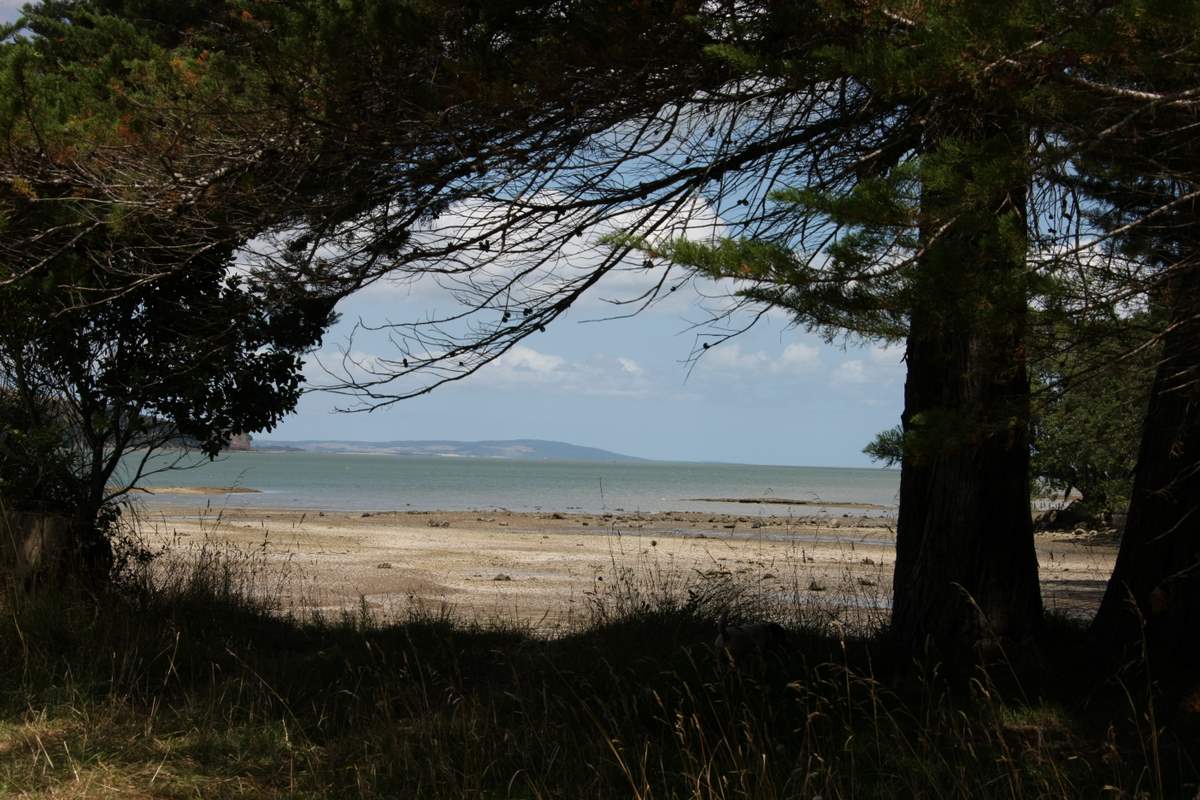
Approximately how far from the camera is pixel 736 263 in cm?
391

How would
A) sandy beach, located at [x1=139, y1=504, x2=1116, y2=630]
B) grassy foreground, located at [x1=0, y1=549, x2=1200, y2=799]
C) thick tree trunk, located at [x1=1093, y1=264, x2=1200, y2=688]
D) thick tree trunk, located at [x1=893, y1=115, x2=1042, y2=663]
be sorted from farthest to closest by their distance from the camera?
sandy beach, located at [x1=139, y1=504, x2=1116, y2=630] < thick tree trunk, located at [x1=893, y1=115, x2=1042, y2=663] < thick tree trunk, located at [x1=1093, y1=264, x2=1200, y2=688] < grassy foreground, located at [x1=0, y1=549, x2=1200, y2=799]

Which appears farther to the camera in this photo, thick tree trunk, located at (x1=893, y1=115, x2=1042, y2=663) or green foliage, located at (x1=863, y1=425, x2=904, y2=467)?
green foliage, located at (x1=863, y1=425, x2=904, y2=467)

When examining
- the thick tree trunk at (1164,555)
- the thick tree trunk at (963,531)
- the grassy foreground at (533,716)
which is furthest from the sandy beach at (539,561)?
the thick tree trunk at (1164,555)

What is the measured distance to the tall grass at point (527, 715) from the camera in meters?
4.68

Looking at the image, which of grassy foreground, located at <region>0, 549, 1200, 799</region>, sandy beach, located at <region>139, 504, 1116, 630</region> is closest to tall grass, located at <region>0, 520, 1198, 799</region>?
grassy foreground, located at <region>0, 549, 1200, 799</region>

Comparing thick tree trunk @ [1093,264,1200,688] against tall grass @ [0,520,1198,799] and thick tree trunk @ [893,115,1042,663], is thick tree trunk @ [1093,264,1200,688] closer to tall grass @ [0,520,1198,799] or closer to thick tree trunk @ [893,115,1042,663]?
tall grass @ [0,520,1198,799]

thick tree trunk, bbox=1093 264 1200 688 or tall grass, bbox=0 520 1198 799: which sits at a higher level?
thick tree trunk, bbox=1093 264 1200 688

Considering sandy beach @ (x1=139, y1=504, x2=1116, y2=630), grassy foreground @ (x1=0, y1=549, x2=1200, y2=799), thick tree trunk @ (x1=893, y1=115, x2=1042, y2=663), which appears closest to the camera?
grassy foreground @ (x1=0, y1=549, x2=1200, y2=799)

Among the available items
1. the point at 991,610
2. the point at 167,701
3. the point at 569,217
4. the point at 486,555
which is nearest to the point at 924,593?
the point at 991,610

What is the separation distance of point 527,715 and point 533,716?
189mm

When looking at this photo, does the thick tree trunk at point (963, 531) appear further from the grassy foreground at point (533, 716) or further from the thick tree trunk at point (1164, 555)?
the thick tree trunk at point (1164, 555)

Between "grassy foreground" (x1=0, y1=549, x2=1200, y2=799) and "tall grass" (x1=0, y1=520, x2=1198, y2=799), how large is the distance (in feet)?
0.06

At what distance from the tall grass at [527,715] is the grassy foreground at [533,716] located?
0.06 feet

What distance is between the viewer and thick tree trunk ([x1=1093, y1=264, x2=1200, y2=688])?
20.1 feet
